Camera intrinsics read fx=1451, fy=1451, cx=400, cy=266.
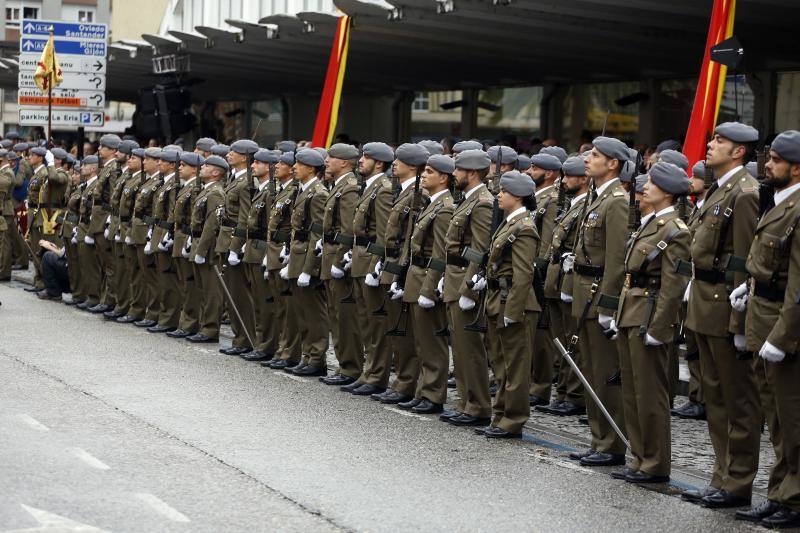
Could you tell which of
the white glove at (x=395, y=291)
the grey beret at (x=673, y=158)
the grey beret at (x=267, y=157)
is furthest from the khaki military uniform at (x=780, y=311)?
the grey beret at (x=267, y=157)

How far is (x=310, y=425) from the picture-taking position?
1036 cm

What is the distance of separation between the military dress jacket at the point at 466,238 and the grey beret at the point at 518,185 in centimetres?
47

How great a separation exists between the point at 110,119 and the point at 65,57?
3774 cm

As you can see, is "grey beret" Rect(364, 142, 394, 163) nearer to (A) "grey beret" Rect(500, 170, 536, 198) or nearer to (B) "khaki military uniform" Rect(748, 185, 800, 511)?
(A) "grey beret" Rect(500, 170, 536, 198)

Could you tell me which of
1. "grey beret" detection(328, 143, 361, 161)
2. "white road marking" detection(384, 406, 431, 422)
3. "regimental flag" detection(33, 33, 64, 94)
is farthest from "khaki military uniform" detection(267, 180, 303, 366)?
"regimental flag" detection(33, 33, 64, 94)

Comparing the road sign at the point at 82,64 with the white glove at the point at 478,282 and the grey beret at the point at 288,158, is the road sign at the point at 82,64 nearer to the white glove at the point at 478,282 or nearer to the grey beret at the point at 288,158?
the grey beret at the point at 288,158

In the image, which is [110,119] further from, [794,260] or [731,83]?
[794,260]

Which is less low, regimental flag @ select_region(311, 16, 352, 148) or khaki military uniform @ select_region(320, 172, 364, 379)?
regimental flag @ select_region(311, 16, 352, 148)

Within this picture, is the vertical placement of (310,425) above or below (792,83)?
below

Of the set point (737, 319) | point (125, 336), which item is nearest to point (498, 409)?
point (737, 319)

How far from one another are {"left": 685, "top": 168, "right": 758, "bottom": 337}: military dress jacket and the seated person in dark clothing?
12.1 metres

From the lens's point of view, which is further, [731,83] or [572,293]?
[731,83]

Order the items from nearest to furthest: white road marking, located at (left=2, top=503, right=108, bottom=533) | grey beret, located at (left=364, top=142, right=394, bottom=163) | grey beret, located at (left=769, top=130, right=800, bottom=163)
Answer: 1. white road marking, located at (left=2, top=503, right=108, bottom=533)
2. grey beret, located at (left=769, top=130, right=800, bottom=163)
3. grey beret, located at (left=364, top=142, right=394, bottom=163)

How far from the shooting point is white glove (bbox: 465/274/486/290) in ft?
34.3
